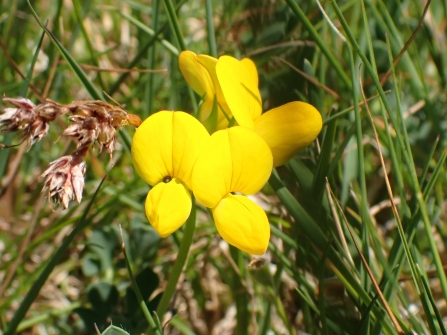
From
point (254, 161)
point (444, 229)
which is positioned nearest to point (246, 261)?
point (444, 229)

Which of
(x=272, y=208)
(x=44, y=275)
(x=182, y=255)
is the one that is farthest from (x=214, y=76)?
(x=272, y=208)

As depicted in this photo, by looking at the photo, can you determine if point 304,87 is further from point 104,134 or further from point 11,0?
point 11,0

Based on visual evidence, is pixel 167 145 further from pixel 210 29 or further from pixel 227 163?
pixel 210 29

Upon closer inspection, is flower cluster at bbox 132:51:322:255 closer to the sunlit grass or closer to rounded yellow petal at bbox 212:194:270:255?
rounded yellow petal at bbox 212:194:270:255

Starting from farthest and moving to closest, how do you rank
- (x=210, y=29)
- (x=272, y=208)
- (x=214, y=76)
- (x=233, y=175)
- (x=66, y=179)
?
(x=272, y=208) → (x=210, y=29) → (x=214, y=76) → (x=233, y=175) → (x=66, y=179)

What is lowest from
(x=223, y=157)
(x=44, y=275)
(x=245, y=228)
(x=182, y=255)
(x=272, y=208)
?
(x=272, y=208)

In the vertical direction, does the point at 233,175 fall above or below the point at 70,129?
below

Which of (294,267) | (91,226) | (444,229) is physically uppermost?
(294,267)

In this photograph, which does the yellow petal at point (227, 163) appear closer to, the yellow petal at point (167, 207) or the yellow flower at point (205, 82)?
the yellow petal at point (167, 207)
